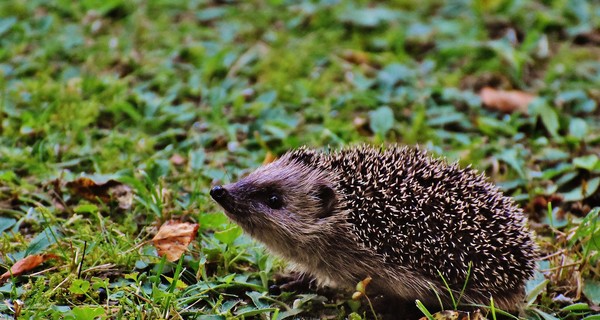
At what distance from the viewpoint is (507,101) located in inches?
309

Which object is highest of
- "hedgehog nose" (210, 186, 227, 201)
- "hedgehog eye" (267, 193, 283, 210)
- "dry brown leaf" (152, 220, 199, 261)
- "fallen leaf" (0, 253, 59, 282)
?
"hedgehog nose" (210, 186, 227, 201)

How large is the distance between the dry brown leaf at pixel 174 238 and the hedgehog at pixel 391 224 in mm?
308

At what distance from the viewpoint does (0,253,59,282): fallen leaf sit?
464 cm

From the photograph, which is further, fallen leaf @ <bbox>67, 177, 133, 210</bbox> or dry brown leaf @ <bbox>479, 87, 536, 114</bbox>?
dry brown leaf @ <bbox>479, 87, 536, 114</bbox>

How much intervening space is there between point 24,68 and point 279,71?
9.04ft

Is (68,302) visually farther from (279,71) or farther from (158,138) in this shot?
(279,71)

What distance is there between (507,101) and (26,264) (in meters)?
5.21

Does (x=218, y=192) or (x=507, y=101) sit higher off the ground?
(x=218, y=192)

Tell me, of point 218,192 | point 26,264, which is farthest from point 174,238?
point 26,264

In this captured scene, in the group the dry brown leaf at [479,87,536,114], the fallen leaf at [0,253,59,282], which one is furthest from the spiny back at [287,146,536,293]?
the dry brown leaf at [479,87,536,114]

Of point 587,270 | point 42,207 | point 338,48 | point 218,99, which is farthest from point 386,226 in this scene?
point 338,48

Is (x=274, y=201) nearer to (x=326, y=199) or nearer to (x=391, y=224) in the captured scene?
(x=326, y=199)

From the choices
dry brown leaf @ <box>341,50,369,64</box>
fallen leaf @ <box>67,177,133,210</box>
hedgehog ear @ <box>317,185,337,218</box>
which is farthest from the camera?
Answer: dry brown leaf @ <box>341,50,369,64</box>

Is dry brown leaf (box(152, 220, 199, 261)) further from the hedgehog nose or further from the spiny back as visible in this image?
the spiny back
